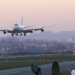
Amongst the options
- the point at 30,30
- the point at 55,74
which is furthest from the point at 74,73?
the point at 30,30

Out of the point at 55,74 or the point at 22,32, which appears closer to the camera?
the point at 55,74

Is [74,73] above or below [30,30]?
below

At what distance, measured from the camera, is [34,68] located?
8773 mm

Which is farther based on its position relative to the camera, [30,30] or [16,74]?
[30,30]

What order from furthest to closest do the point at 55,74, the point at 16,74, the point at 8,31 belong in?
the point at 8,31 → the point at 16,74 → the point at 55,74

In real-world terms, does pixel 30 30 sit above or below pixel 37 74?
above

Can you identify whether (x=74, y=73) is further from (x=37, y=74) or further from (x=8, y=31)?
(x=8, y=31)

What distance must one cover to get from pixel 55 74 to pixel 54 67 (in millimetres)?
411

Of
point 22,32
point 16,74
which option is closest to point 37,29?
→ point 22,32

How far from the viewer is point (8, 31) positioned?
331ft

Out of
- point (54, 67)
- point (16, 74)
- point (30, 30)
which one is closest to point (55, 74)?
point (54, 67)

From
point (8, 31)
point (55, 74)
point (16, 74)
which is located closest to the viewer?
point (55, 74)

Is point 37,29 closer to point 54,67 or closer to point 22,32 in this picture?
point 22,32

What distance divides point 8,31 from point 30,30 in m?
5.98
